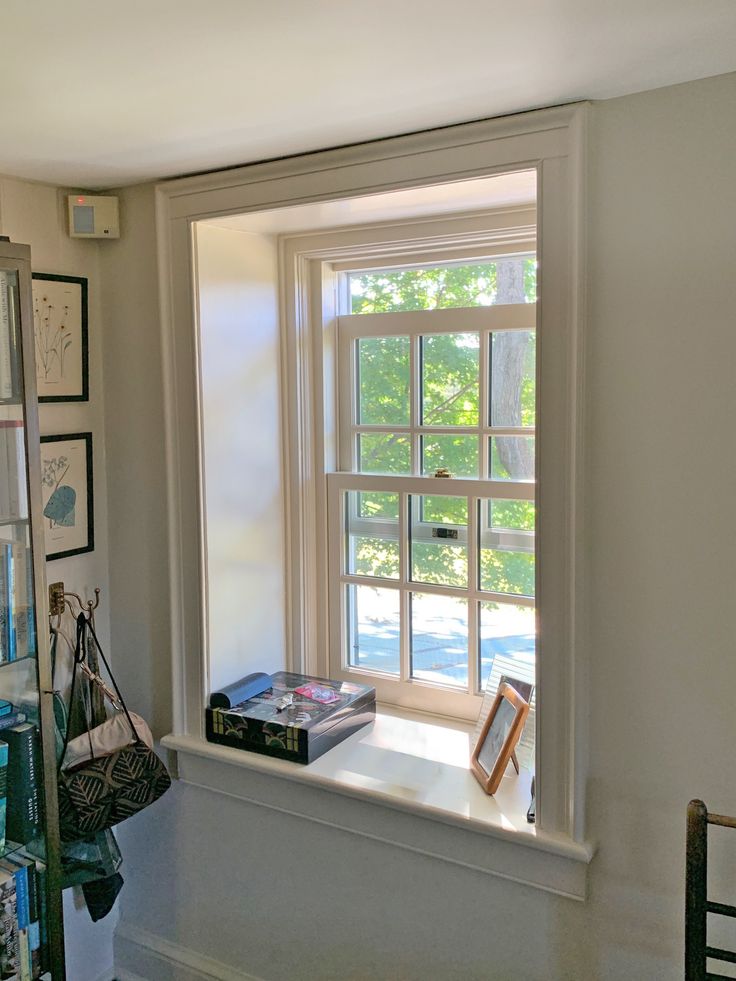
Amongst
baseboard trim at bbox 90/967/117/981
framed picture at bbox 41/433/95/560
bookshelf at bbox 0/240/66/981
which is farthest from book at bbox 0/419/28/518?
baseboard trim at bbox 90/967/117/981

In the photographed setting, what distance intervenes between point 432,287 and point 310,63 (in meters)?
0.93

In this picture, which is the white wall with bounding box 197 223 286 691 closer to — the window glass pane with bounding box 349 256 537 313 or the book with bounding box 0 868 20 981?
the window glass pane with bounding box 349 256 537 313

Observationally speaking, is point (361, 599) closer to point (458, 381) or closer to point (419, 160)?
point (458, 381)

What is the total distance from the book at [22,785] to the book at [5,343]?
763 millimetres

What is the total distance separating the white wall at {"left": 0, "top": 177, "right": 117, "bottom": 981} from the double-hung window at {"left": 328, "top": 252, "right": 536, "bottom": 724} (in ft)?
2.12

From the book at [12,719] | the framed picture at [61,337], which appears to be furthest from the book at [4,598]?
the framed picture at [61,337]

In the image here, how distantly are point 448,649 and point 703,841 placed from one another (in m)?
0.93

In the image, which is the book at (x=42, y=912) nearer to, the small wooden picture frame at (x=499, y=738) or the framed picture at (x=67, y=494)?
the framed picture at (x=67, y=494)

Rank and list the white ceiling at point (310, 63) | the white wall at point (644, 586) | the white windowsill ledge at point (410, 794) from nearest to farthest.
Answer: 1. the white ceiling at point (310, 63)
2. the white wall at point (644, 586)
3. the white windowsill ledge at point (410, 794)

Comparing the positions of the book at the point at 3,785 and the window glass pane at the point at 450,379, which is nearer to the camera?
the book at the point at 3,785

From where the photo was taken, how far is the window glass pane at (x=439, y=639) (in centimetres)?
225

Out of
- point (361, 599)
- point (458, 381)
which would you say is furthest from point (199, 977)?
point (458, 381)

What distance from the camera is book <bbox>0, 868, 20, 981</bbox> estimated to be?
185 centimetres

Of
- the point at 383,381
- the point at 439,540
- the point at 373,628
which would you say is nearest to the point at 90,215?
the point at 383,381
